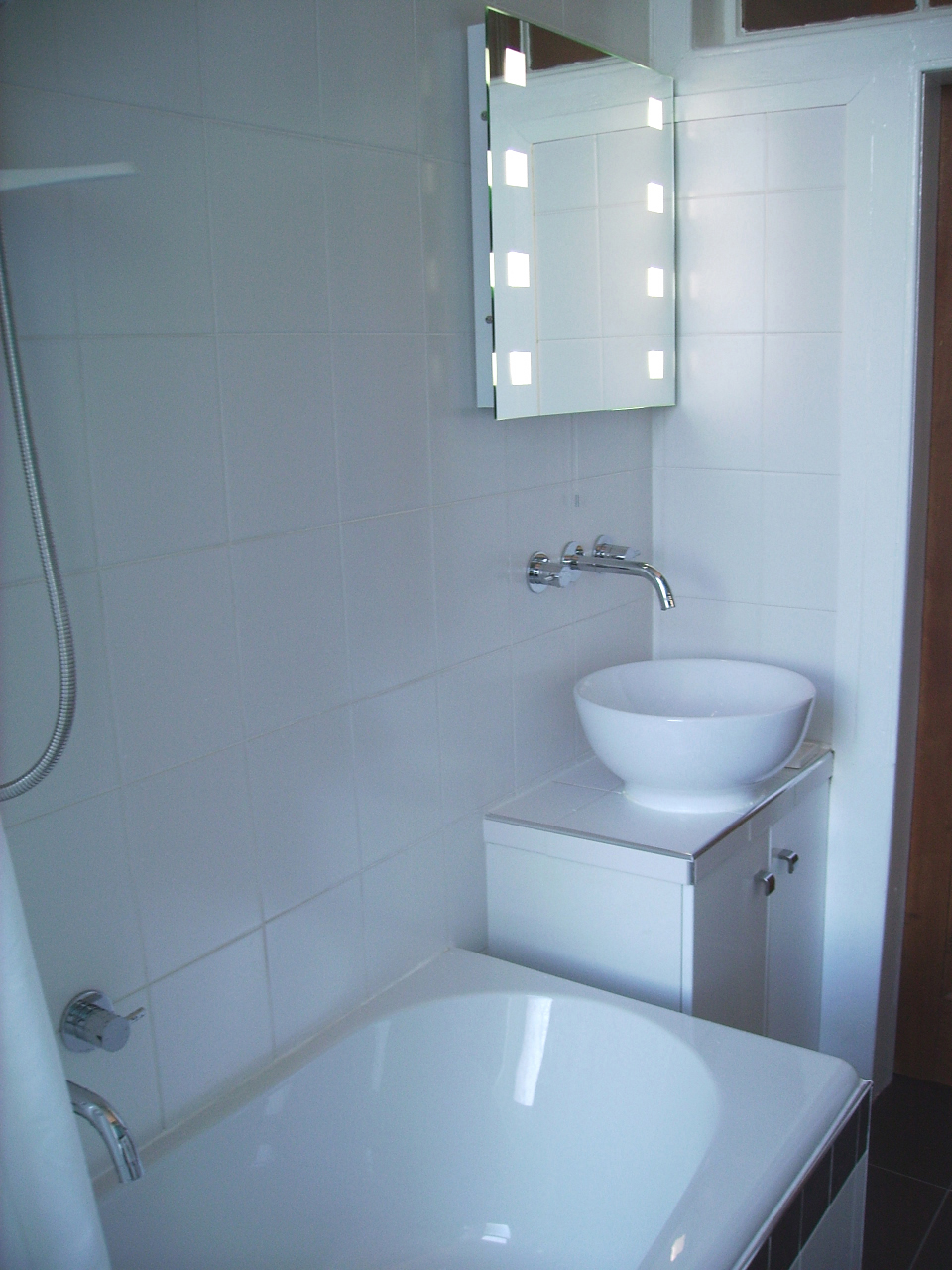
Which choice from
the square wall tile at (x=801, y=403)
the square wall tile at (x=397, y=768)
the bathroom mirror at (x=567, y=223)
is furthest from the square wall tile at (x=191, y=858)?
the square wall tile at (x=801, y=403)

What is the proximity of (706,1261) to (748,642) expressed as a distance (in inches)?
54.0

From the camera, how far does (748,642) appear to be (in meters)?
2.43

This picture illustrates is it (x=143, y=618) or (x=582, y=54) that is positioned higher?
(x=582, y=54)

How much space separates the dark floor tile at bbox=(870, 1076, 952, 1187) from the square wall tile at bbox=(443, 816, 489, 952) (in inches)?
36.7

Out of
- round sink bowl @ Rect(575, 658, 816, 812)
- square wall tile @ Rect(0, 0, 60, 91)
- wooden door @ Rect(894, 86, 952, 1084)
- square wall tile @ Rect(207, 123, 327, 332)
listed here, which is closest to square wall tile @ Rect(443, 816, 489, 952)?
round sink bowl @ Rect(575, 658, 816, 812)

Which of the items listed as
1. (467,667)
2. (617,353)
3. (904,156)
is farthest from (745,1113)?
(904,156)

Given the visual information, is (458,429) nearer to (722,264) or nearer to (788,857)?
(722,264)

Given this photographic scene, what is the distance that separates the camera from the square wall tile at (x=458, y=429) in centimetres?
185

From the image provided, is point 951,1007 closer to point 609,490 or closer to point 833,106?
point 609,490

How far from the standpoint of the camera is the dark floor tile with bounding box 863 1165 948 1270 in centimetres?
204

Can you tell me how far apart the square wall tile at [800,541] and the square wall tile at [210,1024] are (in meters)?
1.28

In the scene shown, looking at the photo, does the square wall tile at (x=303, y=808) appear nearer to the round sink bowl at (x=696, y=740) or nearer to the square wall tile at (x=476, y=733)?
the square wall tile at (x=476, y=733)

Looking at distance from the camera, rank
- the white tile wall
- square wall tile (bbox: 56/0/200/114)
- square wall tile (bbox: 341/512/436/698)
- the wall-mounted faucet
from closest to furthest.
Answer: square wall tile (bbox: 56/0/200/114)
square wall tile (bbox: 341/512/436/698)
the wall-mounted faucet
the white tile wall

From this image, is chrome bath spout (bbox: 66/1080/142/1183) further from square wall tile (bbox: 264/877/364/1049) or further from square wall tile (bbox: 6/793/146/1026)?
square wall tile (bbox: 264/877/364/1049)
